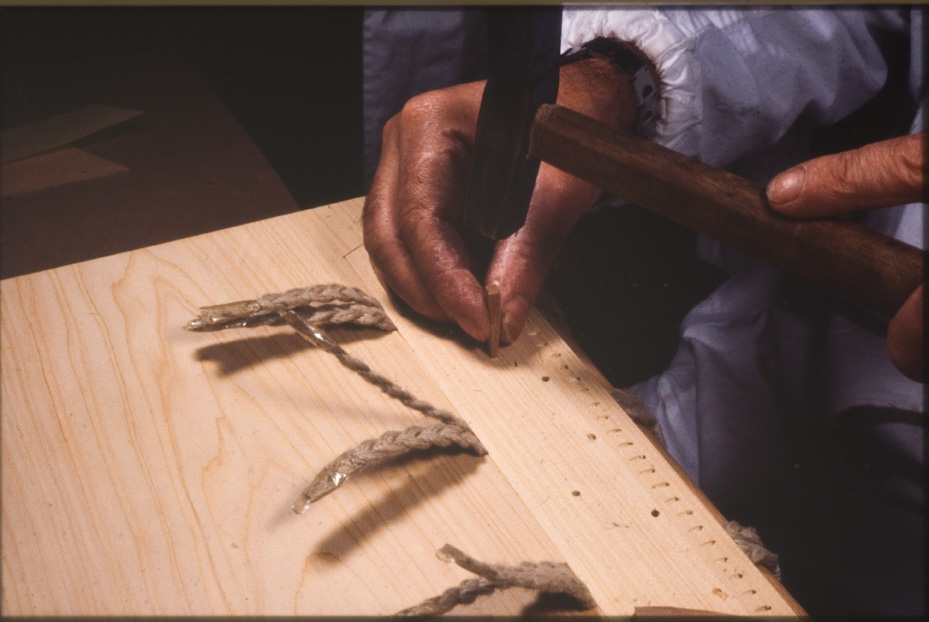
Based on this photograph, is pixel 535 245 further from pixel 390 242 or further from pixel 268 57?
pixel 268 57

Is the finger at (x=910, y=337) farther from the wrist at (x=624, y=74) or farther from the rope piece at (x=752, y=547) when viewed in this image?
the wrist at (x=624, y=74)

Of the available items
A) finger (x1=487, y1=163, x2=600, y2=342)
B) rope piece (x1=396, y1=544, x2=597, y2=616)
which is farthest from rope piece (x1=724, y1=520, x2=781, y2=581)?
finger (x1=487, y1=163, x2=600, y2=342)

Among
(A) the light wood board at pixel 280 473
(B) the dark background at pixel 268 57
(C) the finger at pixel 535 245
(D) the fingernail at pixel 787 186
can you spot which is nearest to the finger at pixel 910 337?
(D) the fingernail at pixel 787 186

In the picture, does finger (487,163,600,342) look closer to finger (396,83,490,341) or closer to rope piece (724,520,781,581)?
finger (396,83,490,341)

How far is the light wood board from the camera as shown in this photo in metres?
0.46

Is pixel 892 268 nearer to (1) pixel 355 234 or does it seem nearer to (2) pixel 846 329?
(2) pixel 846 329

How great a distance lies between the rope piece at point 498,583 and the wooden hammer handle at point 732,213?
31 cm

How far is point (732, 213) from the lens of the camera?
0.52 m

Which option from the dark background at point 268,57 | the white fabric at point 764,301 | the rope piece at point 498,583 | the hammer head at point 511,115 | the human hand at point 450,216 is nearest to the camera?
the rope piece at point 498,583

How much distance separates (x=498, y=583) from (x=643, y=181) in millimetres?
349

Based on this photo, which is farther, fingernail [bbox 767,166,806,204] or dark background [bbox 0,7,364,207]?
dark background [bbox 0,7,364,207]

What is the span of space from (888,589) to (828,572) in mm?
73

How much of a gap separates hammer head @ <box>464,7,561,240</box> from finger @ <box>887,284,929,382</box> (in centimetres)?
34

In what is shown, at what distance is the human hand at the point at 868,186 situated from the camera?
1.63 ft
